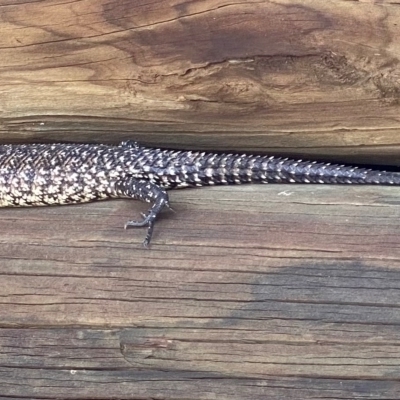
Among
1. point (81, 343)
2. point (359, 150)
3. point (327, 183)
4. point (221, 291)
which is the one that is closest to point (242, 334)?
point (221, 291)

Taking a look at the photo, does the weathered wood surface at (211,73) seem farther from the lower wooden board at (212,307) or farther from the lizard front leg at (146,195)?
the lower wooden board at (212,307)

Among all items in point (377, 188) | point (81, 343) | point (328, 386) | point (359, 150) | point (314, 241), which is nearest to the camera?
point (328, 386)

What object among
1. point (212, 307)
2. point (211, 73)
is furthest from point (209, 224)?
point (211, 73)

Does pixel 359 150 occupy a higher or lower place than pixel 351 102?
lower

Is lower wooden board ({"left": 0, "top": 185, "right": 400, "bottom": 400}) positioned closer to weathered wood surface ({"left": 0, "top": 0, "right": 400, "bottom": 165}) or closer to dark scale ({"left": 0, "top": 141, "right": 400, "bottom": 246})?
dark scale ({"left": 0, "top": 141, "right": 400, "bottom": 246})

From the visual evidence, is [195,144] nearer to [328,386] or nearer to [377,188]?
[377,188]

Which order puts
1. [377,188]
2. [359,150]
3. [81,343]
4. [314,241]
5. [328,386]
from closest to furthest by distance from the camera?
[328,386], [81,343], [314,241], [377,188], [359,150]

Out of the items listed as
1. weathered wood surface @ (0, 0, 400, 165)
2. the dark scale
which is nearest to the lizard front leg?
the dark scale
